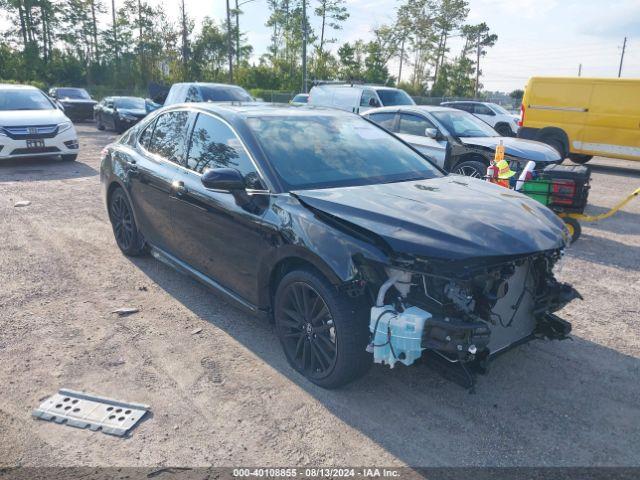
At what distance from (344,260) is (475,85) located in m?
54.1

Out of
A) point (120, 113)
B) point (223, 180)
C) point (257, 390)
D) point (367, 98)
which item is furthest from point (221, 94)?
point (257, 390)

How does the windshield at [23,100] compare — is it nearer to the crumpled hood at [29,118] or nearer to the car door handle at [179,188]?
the crumpled hood at [29,118]

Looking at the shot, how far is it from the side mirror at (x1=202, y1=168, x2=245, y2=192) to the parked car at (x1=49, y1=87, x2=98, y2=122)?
77.6 feet

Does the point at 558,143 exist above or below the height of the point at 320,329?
above

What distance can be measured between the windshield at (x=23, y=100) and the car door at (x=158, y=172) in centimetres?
817

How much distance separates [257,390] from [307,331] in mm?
503

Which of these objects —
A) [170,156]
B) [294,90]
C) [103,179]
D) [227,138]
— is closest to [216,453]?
[227,138]

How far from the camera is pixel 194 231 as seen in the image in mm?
4188

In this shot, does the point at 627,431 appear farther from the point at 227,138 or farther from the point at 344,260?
the point at 227,138

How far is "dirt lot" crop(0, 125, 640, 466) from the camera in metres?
2.73

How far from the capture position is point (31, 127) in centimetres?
1086

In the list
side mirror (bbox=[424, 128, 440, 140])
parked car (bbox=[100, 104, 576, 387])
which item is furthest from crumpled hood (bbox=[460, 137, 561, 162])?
parked car (bbox=[100, 104, 576, 387])

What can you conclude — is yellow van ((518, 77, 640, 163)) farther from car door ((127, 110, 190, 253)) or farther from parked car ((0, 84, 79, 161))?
parked car ((0, 84, 79, 161))

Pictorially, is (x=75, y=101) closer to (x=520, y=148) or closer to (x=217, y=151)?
(x=520, y=148)
